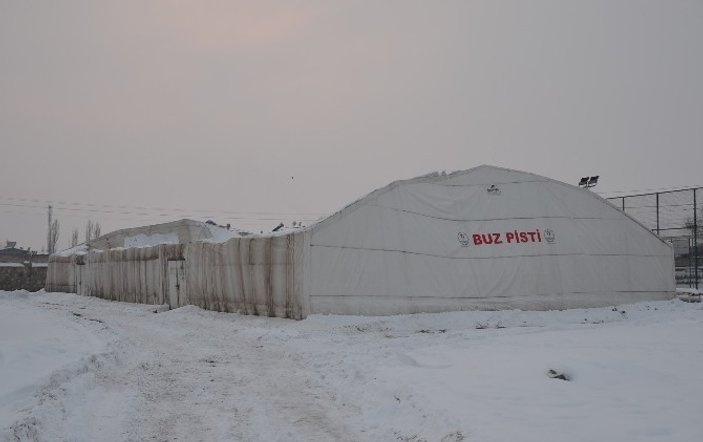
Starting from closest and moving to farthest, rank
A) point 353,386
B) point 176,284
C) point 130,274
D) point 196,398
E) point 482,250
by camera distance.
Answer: point 196,398 → point 353,386 → point 482,250 → point 176,284 → point 130,274

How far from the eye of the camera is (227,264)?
20672 mm

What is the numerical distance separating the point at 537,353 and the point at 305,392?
178 inches

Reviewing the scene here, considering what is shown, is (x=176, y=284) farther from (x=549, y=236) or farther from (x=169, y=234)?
(x=169, y=234)

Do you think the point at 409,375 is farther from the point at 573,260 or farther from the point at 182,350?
the point at 573,260

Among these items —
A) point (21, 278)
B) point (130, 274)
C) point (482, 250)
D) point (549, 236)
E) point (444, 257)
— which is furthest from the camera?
point (21, 278)

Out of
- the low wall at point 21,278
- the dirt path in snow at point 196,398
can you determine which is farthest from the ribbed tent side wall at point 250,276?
the low wall at point 21,278

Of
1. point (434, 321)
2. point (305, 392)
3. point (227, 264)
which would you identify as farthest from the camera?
point (227, 264)

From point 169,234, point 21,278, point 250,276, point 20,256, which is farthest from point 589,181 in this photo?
point 20,256

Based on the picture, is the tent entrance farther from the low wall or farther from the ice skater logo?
the low wall

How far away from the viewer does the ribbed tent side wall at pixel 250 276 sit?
17.6 meters

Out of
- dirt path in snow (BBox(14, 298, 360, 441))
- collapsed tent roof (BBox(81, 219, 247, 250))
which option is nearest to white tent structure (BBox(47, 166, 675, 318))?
dirt path in snow (BBox(14, 298, 360, 441))

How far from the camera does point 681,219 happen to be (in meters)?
29.4

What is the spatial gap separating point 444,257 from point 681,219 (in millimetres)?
16599

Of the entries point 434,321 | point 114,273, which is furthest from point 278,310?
point 114,273
